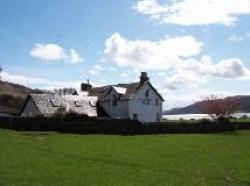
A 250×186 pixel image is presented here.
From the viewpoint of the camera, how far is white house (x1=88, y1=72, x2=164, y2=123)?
93688 millimetres

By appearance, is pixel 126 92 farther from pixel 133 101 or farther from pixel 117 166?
pixel 117 166

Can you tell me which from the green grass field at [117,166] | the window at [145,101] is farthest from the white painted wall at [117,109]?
the green grass field at [117,166]

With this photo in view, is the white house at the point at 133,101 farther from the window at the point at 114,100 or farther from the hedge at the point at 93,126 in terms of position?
the hedge at the point at 93,126

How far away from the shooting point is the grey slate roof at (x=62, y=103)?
8332cm

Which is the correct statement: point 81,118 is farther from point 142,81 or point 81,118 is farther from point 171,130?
point 142,81

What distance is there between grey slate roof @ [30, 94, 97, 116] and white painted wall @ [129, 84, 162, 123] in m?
7.73

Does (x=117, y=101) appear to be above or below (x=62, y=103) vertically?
above

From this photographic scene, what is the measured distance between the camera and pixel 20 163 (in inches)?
1143

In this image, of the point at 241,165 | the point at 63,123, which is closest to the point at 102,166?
the point at 241,165

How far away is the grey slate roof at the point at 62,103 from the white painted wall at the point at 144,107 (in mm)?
7725

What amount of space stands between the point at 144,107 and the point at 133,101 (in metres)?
3.29

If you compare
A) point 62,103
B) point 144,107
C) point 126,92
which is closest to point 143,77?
point 126,92

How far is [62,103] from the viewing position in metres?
85.6

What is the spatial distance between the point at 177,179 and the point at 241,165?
350 inches
